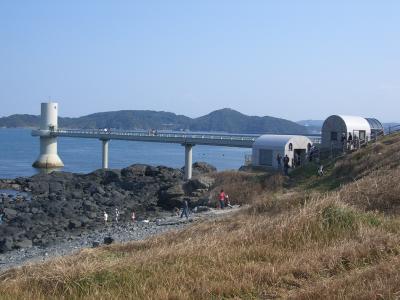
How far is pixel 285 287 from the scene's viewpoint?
5.74 m

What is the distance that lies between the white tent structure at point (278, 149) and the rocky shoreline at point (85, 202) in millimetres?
3060

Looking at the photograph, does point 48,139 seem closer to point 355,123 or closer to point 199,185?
point 199,185

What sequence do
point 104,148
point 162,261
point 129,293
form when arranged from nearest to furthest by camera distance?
point 129,293, point 162,261, point 104,148

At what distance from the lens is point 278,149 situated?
3256cm

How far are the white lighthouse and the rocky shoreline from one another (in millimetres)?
17599

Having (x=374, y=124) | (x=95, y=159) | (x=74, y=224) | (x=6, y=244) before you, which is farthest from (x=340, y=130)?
(x=95, y=159)

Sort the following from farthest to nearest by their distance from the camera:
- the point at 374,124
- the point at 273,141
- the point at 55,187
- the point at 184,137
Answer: the point at 184,137, the point at 55,187, the point at 374,124, the point at 273,141

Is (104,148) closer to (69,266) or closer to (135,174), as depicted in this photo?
(135,174)

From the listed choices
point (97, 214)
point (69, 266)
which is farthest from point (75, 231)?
point (69, 266)

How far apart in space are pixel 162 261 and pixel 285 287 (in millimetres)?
1416

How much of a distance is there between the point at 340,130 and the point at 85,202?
15489 mm

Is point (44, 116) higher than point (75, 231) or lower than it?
higher

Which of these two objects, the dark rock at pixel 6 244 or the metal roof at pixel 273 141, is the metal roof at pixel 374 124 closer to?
the metal roof at pixel 273 141

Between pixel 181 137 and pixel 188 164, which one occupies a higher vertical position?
pixel 181 137
